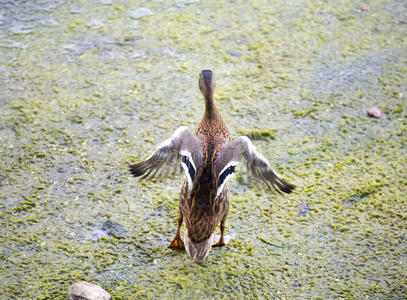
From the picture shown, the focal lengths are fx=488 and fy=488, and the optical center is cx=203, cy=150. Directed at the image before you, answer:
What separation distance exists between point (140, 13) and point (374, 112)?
3067 millimetres

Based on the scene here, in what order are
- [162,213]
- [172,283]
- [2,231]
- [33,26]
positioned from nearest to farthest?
[172,283] → [2,231] → [162,213] → [33,26]

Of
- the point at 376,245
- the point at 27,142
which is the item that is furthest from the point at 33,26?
the point at 376,245

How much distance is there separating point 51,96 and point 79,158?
98 cm

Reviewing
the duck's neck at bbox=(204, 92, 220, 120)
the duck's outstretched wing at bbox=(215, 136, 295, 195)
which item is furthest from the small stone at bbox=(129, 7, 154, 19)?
the duck's outstretched wing at bbox=(215, 136, 295, 195)

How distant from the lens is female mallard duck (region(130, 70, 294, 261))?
A: 11.0 ft

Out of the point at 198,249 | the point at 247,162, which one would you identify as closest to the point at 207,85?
the point at 247,162

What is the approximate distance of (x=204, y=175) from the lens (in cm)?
343

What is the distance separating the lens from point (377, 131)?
15.5 ft

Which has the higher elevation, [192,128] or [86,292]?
[192,128]

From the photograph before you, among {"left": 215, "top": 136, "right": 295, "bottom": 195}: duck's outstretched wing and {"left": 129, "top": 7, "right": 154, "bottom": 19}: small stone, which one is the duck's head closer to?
{"left": 215, "top": 136, "right": 295, "bottom": 195}: duck's outstretched wing

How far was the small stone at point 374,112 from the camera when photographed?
4.88 m

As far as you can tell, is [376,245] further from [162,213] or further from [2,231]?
[2,231]

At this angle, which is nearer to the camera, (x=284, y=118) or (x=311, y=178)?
(x=311, y=178)

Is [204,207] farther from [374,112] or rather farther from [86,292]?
[374,112]
